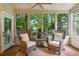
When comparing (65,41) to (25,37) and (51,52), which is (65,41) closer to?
(51,52)

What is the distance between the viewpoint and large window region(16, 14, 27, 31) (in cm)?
386

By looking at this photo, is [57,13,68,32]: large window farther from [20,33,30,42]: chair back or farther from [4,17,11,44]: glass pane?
[4,17,11,44]: glass pane

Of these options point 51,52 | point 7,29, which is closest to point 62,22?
point 51,52

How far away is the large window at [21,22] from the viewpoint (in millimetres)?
3863

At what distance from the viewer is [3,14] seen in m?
3.72

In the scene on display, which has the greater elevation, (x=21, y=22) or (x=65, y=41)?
(x=21, y=22)

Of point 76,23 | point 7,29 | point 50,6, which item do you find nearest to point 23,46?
point 7,29

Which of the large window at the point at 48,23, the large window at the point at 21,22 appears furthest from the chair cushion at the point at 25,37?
the large window at the point at 48,23

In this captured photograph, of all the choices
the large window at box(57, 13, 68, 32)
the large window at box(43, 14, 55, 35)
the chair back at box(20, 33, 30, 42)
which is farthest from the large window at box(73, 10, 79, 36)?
the chair back at box(20, 33, 30, 42)

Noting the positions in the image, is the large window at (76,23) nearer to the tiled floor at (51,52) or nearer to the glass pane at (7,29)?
the tiled floor at (51,52)

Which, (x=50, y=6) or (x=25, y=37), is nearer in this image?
(x=50, y=6)

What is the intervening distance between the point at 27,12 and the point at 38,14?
23cm

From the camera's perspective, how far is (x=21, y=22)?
12.7 feet

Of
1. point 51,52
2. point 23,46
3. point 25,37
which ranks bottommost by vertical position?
point 51,52
